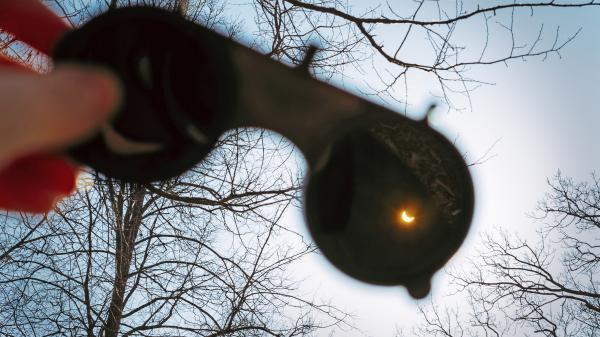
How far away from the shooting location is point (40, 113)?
62 cm

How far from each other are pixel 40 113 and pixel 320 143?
1.80 feet

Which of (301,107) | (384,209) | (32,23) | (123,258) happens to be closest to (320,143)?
(301,107)

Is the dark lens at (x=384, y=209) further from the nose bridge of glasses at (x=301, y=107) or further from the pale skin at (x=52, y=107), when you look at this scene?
the pale skin at (x=52, y=107)

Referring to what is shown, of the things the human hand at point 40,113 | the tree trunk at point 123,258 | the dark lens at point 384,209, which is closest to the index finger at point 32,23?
the human hand at point 40,113

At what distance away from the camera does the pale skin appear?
1.94 feet

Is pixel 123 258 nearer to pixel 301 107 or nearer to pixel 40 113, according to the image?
pixel 301 107

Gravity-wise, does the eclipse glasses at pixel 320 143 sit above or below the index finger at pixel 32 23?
below

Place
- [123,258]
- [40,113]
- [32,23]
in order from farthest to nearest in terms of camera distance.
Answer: [123,258]
[32,23]
[40,113]

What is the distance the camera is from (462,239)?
95 cm

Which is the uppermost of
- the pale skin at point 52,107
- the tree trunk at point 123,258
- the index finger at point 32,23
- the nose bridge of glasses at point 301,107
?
the tree trunk at point 123,258

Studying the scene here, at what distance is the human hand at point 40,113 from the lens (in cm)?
60

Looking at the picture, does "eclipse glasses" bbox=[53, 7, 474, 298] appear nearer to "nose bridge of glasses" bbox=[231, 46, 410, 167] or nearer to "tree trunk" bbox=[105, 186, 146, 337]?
"nose bridge of glasses" bbox=[231, 46, 410, 167]

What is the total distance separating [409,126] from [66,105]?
0.70 metres

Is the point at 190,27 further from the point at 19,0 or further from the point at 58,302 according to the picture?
the point at 58,302
